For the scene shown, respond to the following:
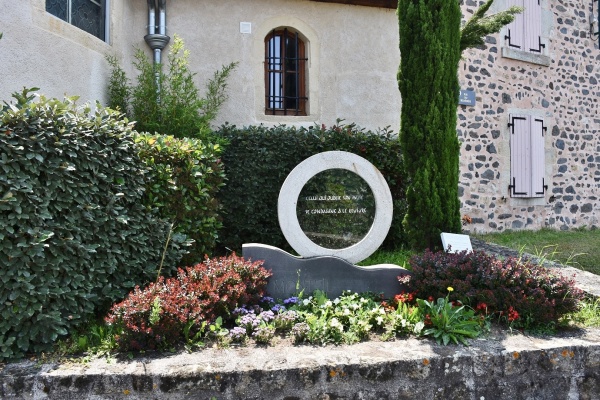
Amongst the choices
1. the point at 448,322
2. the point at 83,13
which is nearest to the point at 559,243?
the point at 448,322

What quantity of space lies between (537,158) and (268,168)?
622cm

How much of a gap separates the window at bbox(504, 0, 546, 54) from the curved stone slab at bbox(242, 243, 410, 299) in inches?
286

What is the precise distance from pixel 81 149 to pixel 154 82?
3671 millimetres

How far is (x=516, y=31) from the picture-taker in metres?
10.4

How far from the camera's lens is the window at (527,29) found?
1033 cm

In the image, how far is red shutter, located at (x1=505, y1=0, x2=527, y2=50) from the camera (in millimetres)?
10281

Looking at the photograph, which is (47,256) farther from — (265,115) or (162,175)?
(265,115)

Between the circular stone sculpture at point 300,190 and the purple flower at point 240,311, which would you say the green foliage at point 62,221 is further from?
the circular stone sculpture at point 300,190

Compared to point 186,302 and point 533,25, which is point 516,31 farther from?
point 186,302

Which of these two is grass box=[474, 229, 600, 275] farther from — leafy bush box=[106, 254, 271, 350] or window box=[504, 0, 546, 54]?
leafy bush box=[106, 254, 271, 350]

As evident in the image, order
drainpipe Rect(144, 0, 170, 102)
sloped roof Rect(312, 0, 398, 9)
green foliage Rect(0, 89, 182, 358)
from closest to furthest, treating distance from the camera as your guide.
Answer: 1. green foliage Rect(0, 89, 182, 358)
2. drainpipe Rect(144, 0, 170, 102)
3. sloped roof Rect(312, 0, 398, 9)

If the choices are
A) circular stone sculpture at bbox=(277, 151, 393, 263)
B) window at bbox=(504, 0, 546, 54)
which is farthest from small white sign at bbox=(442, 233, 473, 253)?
window at bbox=(504, 0, 546, 54)

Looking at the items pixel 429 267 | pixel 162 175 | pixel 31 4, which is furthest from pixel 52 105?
pixel 429 267

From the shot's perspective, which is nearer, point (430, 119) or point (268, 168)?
point (430, 119)
